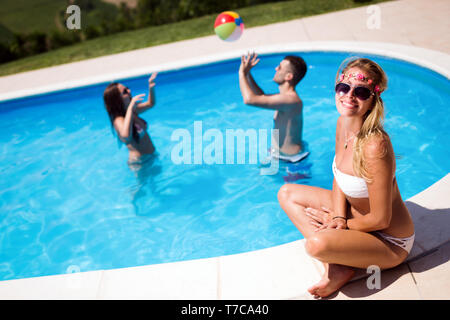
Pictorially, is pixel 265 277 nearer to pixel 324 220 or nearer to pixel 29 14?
pixel 324 220

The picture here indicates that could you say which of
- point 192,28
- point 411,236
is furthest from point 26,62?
point 411,236

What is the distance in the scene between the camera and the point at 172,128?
7.34 m

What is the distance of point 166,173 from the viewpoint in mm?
5977

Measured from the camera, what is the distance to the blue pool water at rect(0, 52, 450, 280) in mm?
4867

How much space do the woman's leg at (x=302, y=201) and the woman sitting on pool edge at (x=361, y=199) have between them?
197mm

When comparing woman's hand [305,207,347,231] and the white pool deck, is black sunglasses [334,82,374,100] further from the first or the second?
the white pool deck

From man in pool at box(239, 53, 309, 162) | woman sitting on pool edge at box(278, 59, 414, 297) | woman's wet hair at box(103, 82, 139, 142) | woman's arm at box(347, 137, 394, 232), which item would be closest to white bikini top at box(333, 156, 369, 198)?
woman sitting on pool edge at box(278, 59, 414, 297)

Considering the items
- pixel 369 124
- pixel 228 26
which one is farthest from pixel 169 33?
pixel 369 124

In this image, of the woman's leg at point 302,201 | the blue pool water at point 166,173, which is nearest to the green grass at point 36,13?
the blue pool water at point 166,173

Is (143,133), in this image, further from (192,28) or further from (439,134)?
(192,28)

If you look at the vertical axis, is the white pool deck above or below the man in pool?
below

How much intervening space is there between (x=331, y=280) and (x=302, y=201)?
72 cm

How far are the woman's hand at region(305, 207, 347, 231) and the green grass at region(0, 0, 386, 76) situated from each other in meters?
7.71

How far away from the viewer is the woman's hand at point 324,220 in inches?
112
